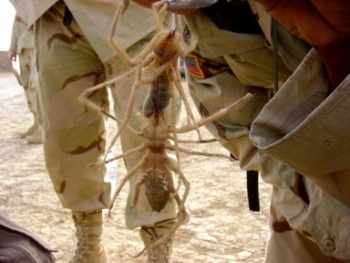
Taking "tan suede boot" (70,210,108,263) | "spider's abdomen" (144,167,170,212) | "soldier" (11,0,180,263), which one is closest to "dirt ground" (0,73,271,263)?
"tan suede boot" (70,210,108,263)

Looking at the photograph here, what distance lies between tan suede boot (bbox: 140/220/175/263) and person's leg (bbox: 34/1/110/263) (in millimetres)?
304

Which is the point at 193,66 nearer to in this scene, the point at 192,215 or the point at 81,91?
the point at 81,91

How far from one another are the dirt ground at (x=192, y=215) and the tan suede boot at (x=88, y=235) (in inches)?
9.3

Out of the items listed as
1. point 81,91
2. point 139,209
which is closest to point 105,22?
point 81,91

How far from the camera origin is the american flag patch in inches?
71.4

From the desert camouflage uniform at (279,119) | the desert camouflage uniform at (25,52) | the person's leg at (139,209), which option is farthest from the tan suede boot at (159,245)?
the desert camouflage uniform at (25,52)

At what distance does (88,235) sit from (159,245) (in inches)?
16.6

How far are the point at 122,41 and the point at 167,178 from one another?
105cm

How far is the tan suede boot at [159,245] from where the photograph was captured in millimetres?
2801

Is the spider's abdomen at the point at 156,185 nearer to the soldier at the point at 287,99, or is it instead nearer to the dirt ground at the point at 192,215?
the soldier at the point at 287,99

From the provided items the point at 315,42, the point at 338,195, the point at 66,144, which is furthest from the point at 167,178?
the point at 66,144

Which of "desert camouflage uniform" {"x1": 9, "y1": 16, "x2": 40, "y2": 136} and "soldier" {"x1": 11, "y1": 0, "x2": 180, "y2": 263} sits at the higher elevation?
"desert camouflage uniform" {"x1": 9, "y1": 16, "x2": 40, "y2": 136}

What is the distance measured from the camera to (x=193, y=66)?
1.85 meters

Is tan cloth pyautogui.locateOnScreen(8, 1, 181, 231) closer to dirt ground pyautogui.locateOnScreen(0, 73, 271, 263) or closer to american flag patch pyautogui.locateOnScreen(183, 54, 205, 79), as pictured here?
dirt ground pyautogui.locateOnScreen(0, 73, 271, 263)
